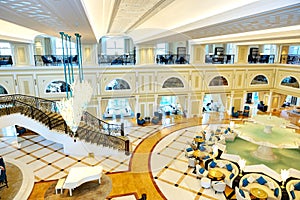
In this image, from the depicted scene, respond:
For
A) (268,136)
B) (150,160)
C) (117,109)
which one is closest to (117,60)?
(117,109)

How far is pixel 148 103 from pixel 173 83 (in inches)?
90.6

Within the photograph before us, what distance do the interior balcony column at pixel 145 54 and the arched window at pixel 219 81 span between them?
Result: 4.90m

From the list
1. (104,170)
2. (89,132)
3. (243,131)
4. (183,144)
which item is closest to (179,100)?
(183,144)

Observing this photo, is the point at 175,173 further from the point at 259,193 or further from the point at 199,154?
the point at 259,193

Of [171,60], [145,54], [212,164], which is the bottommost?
[212,164]

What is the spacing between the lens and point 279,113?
54.8ft

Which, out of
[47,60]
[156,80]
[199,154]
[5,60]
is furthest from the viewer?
[156,80]

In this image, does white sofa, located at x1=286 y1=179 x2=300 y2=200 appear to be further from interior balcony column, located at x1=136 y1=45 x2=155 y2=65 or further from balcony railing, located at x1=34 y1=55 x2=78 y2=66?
balcony railing, located at x1=34 y1=55 x2=78 y2=66

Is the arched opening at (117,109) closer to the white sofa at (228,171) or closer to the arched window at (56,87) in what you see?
the arched window at (56,87)

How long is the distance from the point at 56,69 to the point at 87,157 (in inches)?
249

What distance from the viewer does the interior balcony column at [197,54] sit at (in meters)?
14.6

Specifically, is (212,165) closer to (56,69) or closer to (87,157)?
(87,157)

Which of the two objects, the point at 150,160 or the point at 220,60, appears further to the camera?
the point at 220,60

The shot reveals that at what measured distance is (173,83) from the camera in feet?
48.1
